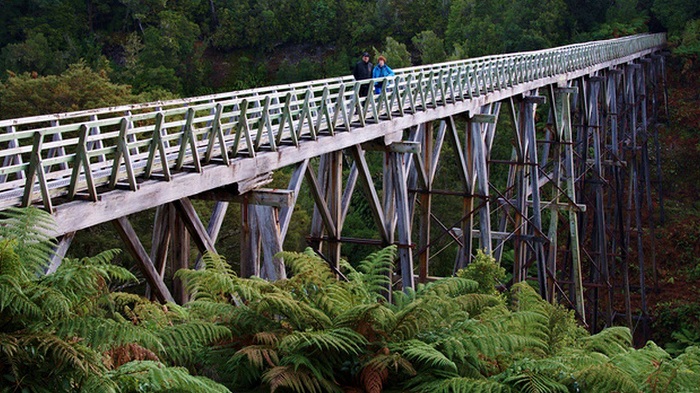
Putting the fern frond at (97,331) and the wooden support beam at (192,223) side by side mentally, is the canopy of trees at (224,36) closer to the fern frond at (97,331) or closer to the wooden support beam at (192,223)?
the wooden support beam at (192,223)

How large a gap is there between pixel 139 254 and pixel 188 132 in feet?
3.87

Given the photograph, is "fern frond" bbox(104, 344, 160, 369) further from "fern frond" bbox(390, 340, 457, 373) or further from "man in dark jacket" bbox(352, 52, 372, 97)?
"man in dark jacket" bbox(352, 52, 372, 97)

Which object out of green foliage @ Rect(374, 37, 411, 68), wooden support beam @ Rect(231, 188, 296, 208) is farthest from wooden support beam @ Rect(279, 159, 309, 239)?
green foliage @ Rect(374, 37, 411, 68)

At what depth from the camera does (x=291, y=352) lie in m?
5.25

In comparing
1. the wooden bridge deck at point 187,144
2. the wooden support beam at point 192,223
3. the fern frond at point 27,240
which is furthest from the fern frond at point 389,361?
the wooden support beam at point 192,223

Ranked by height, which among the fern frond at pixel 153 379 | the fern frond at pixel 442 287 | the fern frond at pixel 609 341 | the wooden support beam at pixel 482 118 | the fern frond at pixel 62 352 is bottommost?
the fern frond at pixel 609 341

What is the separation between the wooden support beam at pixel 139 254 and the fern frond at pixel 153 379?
10.3ft

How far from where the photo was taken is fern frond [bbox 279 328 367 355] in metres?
5.12

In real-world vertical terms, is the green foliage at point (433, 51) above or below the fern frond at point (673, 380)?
below

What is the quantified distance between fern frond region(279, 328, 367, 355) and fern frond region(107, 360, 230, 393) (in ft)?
2.50

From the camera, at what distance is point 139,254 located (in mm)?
7723

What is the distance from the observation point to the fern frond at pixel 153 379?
430cm

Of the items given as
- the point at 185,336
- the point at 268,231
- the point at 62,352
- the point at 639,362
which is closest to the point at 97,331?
the point at 62,352

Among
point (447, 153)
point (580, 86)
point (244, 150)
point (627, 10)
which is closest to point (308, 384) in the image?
point (244, 150)
